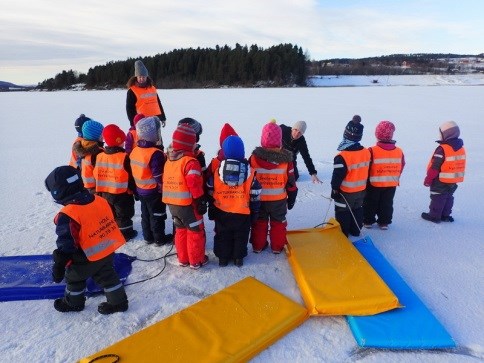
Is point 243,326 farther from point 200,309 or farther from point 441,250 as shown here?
point 441,250

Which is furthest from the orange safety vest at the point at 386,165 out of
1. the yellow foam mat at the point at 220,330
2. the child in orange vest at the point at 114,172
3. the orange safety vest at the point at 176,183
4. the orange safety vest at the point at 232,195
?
the child in orange vest at the point at 114,172

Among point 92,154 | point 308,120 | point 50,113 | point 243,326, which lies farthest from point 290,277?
point 50,113

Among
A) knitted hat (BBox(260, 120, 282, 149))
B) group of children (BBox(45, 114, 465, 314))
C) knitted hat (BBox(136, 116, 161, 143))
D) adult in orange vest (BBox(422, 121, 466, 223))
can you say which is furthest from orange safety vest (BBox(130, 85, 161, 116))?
adult in orange vest (BBox(422, 121, 466, 223))

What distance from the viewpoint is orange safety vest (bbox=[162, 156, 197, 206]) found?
3.17 metres

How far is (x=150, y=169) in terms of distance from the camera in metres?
3.50

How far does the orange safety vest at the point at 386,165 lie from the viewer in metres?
3.98

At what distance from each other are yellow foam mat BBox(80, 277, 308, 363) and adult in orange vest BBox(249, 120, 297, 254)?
82 centimetres

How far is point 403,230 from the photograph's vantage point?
426 cm

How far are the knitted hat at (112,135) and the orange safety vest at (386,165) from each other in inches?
108

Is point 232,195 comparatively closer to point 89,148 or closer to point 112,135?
point 112,135

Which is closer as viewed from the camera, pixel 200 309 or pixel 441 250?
pixel 200 309

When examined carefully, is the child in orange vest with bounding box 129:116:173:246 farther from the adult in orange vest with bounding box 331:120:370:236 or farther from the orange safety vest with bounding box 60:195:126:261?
the adult in orange vest with bounding box 331:120:370:236

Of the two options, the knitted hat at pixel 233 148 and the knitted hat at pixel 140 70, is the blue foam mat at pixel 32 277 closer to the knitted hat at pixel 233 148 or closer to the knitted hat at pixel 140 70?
the knitted hat at pixel 233 148

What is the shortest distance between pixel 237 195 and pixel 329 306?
1.21 metres
